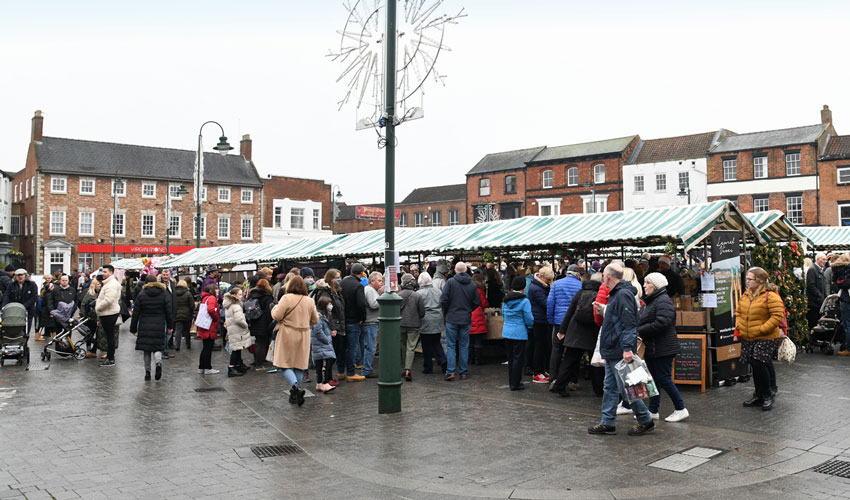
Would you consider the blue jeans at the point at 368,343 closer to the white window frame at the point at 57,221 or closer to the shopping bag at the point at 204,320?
the shopping bag at the point at 204,320

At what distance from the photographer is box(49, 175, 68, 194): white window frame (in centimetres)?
4879

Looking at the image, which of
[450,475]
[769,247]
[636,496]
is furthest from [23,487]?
[769,247]

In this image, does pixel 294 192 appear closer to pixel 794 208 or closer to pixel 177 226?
pixel 177 226

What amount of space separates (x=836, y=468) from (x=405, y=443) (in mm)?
3916

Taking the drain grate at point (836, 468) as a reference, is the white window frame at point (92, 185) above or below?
above

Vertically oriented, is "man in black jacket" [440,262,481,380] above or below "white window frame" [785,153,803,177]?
below

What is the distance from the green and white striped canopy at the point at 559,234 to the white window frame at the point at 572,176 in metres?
32.7

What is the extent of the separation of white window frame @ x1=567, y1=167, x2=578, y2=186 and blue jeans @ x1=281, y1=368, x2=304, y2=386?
4363 cm

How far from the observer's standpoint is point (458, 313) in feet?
35.2

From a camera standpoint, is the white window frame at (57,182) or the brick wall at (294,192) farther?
the brick wall at (294,192)

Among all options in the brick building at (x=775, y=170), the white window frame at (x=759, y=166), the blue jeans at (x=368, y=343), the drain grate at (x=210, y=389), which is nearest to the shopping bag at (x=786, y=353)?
the blue jeans at (x=368, y=343)

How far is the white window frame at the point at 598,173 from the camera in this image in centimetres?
4888

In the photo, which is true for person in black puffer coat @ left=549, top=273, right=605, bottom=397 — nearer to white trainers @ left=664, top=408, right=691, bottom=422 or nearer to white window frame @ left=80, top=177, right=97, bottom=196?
white trainers @ left=664, top=408, right=691, bottom=422

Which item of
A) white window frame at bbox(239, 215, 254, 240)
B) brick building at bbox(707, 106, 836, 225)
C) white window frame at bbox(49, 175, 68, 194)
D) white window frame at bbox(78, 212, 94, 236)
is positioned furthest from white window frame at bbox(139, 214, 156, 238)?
brick building at bbox(707, 106, 836, 225)
